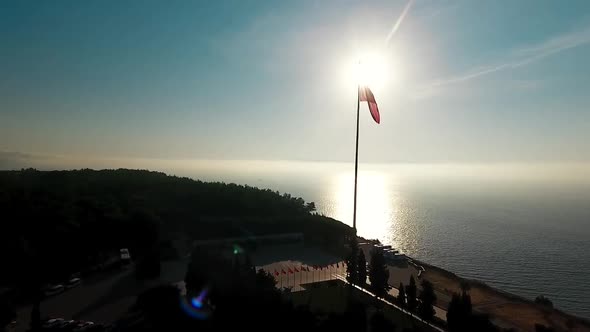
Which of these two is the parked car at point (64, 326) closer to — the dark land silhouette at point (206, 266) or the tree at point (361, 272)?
the dark land silhouette at point (206, 266)

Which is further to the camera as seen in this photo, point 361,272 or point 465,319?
point 361,272

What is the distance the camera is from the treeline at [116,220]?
87.4 ft

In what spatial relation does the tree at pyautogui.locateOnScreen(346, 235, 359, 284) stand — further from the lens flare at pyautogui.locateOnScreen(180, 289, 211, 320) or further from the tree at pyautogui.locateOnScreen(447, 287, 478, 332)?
the lens flare at pyautogui.locateOnScreen(180, 289, 211, 320)

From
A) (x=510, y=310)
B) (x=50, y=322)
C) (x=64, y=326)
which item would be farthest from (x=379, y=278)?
(x=50, y=322)

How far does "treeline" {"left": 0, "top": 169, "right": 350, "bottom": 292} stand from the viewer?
26.6 m

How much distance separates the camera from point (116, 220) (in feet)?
114

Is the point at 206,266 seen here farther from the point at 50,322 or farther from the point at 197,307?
the point at 50,322

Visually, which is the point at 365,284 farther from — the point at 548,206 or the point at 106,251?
the point at 548,206

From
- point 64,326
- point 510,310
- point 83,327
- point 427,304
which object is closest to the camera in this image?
point 83,327

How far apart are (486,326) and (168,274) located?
2047cm

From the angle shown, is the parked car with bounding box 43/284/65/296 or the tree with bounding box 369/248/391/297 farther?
the parked car with bounding box 43/284/65/296

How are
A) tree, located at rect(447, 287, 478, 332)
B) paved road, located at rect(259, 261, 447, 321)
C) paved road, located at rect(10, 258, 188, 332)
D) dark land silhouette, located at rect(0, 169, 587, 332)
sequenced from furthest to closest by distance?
paved road, located at rect(259, 261, 447, 321) → paved road, located at rect(10, 258, 188, 332) → dark land silhouette, located at rect(0, 169, 587, 332) → tree, located at rect(447, 287, 478, 332)

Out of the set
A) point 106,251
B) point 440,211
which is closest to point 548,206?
point 440,211

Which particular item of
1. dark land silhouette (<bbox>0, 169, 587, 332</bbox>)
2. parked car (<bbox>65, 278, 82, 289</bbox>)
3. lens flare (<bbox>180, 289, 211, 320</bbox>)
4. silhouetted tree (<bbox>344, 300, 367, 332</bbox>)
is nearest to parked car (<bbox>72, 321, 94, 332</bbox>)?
dark land silhouette (<bbox>0, 169, 587, 332</bbox>)
